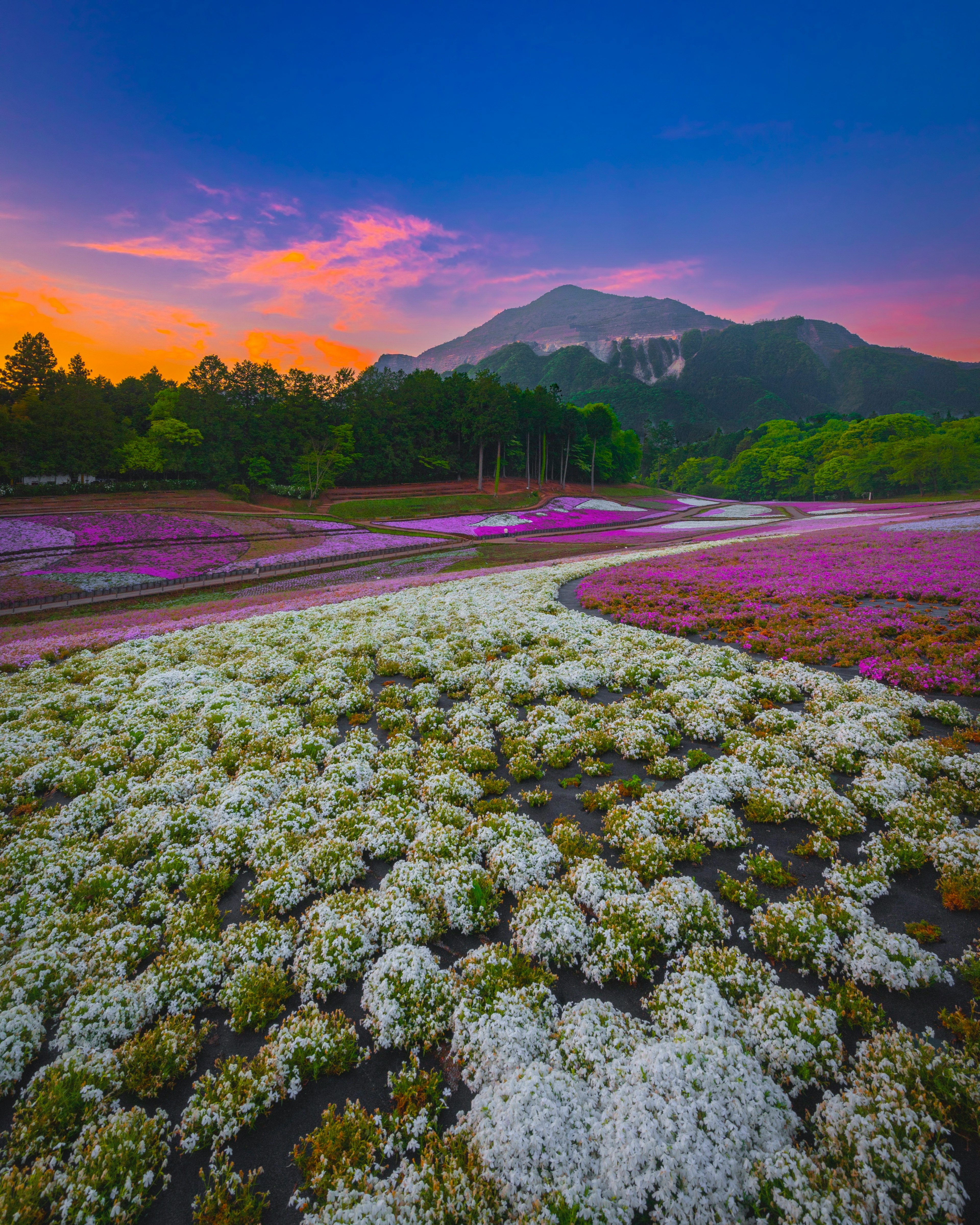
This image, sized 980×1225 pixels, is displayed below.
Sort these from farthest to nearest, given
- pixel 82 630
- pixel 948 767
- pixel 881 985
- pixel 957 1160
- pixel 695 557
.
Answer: pixel 695 557 → pixel 82 630 → pixel 948 767 → pixel 881 985 → pixel 957 1160

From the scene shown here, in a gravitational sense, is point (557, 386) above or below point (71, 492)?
above

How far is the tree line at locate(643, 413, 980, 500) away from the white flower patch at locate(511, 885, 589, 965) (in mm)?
114569

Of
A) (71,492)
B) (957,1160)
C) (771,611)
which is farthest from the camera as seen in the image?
(71,492)

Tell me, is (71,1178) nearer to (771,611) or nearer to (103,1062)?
(103,1062)

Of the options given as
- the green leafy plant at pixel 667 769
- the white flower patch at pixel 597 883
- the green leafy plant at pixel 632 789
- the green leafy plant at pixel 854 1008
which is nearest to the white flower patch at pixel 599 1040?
the white flower patch at pixel 597 883

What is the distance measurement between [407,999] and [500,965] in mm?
1181

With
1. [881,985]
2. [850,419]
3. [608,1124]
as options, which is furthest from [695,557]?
[850,419]

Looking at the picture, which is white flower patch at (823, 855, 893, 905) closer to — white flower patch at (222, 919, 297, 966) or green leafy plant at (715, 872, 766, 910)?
green leafy plant at (715, 872, 766, 910)

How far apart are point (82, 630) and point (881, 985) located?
30.9 meters

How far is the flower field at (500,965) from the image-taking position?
414 cm

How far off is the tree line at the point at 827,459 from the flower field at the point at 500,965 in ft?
359

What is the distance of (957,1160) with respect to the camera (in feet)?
13.3

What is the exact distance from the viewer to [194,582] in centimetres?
3588

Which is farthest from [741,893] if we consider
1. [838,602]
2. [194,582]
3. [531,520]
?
[531,520]
